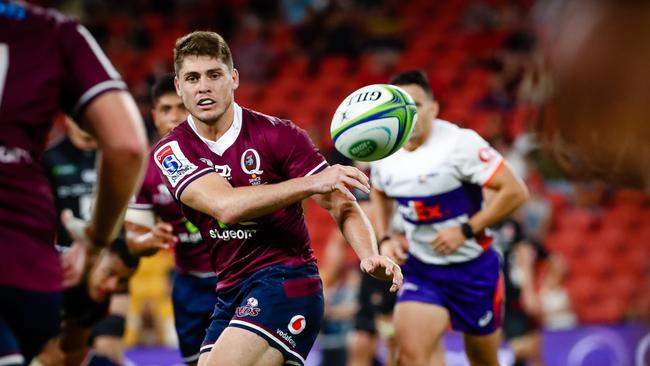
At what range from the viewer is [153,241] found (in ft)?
17.2

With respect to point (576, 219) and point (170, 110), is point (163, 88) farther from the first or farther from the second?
point (576, 219)

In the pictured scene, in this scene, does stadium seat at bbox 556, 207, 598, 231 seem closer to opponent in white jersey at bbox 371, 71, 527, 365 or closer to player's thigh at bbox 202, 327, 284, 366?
opponent in white jersey at bbox 371, 71, 527, 365

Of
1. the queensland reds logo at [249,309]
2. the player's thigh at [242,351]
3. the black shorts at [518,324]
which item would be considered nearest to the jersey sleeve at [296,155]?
the queensland reds logo at [249,309]

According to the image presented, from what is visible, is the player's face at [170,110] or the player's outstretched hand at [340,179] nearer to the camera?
the player's outstretched hand at [340,179]

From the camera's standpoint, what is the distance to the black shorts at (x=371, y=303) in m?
8.62

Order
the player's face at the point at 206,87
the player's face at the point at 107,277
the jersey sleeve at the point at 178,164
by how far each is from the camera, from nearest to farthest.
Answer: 1. the jersey sleeve at the point at 178,164
2. the player's face at the point at 206,87
3. the player's face at the point at 107,277

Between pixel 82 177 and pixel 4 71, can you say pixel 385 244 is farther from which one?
pixel 4 71

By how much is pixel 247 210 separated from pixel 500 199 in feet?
8.26

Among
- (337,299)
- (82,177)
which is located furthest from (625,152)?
(337,299)

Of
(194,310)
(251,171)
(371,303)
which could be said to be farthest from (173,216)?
(371,303)

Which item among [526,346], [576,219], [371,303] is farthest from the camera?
[576,219]

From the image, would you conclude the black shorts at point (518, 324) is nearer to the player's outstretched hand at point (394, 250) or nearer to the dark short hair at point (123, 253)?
the player's outstretched hand at point (394, 250)

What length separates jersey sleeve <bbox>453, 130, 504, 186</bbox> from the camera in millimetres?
5980

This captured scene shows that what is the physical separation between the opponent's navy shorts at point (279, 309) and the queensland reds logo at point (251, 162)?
0.49 m
